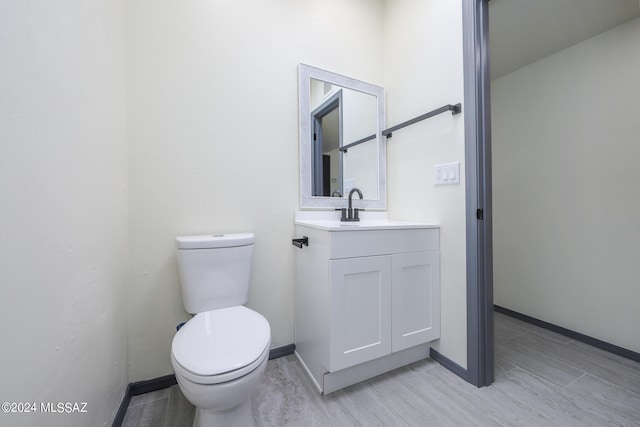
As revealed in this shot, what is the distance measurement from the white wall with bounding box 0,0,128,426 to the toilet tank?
27cm

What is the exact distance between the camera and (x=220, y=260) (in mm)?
1276

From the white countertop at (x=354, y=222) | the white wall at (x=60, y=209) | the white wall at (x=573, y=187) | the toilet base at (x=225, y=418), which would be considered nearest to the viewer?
the white wall at (x=60, y=209)

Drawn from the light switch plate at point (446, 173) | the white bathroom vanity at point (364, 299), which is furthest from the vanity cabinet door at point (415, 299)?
the light switch plate at point (446, 173)

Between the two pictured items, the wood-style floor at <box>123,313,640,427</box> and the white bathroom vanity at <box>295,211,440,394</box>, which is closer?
the wood-style floor at <box>123,313,640,427</box>


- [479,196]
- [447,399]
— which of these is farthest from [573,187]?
[447,399]

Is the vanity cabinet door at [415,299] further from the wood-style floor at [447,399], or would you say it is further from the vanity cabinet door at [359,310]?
the wood-style floor at [447,399]

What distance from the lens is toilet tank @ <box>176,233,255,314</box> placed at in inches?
48.4

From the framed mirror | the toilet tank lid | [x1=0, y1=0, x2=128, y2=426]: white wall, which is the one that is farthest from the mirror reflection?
[x1=0, y1=0, x2=128, y2=426]: white wall

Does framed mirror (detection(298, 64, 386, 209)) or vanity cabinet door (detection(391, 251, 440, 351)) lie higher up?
framed mirror (detection(298, 64, 386, 209))

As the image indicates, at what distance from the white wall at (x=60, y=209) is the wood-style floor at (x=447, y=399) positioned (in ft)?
1.95

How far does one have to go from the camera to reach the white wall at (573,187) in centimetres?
162

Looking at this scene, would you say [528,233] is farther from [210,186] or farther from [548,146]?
[210,186]

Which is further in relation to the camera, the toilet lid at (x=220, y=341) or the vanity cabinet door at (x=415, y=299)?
the vanity cabinet door at (x=415, y=299)

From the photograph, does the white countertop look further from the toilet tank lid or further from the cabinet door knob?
the toilet tank lid
